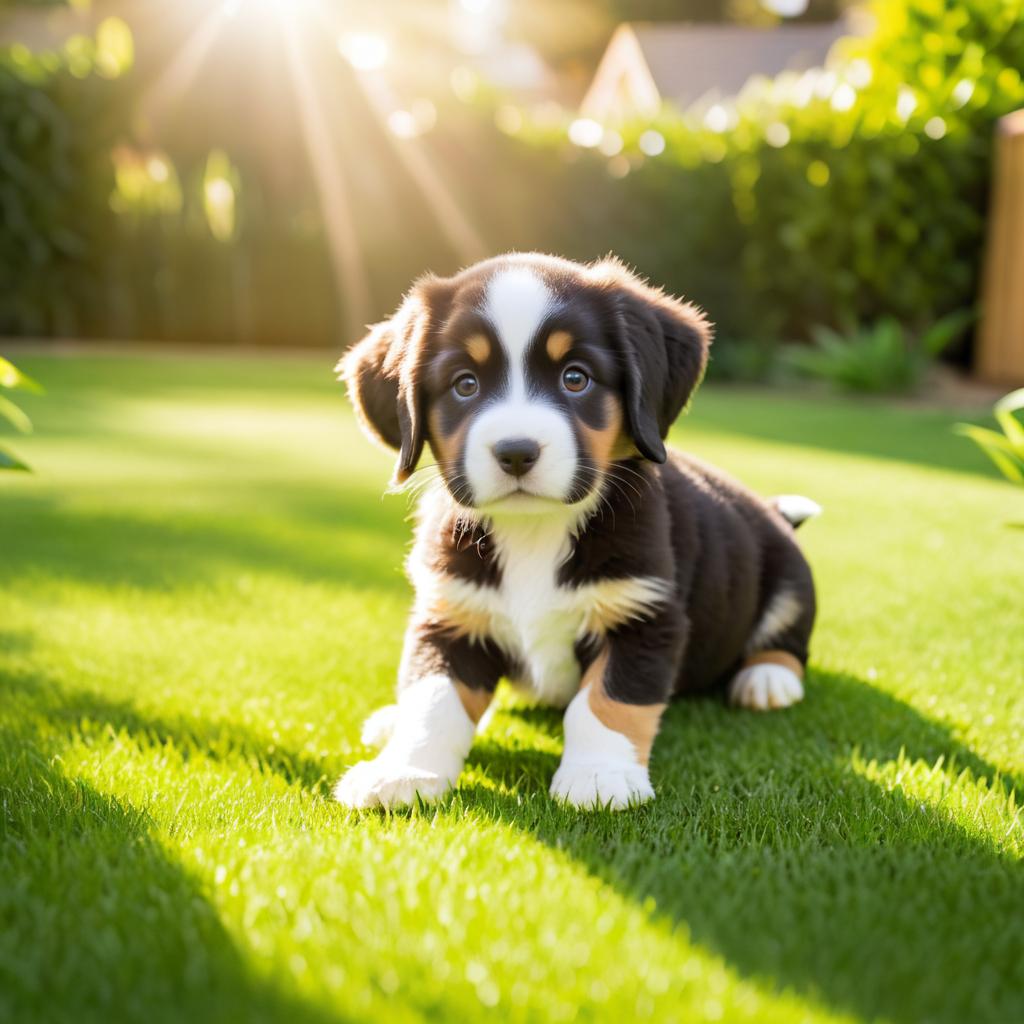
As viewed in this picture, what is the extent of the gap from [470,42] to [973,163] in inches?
1536

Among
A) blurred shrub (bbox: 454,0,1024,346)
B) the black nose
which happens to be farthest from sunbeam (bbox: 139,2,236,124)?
the black nose

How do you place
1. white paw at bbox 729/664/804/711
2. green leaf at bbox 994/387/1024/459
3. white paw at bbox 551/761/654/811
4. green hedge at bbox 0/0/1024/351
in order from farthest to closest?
green hedge at bbox 0/0/1024/351 → white paw at bbox 729/664/804/711 → green leaf at bbox 994/387/1024/459 → white paw at bbox 551/761/654/811

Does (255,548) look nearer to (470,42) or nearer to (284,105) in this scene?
(284,105)

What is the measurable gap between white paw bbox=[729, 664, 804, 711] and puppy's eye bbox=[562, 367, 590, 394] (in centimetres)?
114

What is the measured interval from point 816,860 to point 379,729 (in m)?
1.24

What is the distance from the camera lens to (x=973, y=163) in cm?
1195

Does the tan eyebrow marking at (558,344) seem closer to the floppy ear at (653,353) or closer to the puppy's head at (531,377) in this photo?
the puppy's head at (531,377)

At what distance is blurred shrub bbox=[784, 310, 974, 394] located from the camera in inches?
460

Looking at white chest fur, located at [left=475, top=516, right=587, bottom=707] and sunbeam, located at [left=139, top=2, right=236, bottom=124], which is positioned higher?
sunbeam, located at [left=139, top=2, right=236, bottom=124]

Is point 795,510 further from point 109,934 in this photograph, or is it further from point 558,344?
point 109,934

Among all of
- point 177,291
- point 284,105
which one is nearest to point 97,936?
point 177,291

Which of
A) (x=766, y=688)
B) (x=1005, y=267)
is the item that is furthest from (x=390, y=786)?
(x=1005, y=267)

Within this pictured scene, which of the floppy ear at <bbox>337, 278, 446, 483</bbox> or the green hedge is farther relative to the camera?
the green hedge

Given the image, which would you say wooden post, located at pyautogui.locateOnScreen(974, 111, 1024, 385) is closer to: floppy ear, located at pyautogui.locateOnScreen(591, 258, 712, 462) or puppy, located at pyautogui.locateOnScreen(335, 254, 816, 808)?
floppy ear, located at pyautogui.locateOnScreen(591, 258, 712, 462)
